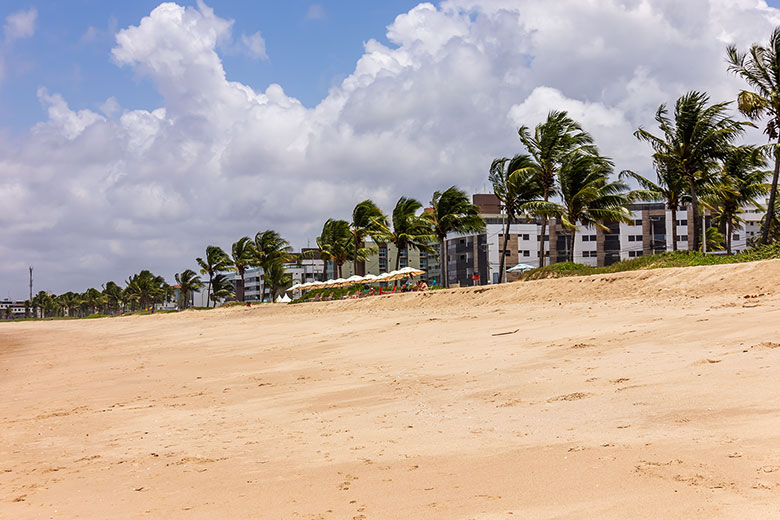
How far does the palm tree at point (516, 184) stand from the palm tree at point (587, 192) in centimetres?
245

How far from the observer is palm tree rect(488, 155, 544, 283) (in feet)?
145

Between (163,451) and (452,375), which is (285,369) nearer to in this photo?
(452,375)

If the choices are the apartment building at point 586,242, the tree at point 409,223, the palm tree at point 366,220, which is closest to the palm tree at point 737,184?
the tree at point 409,223

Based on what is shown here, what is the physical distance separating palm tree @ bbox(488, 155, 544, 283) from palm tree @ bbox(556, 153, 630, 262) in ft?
8.05

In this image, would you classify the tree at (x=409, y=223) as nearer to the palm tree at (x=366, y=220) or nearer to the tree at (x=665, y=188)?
the palm tree at (x=366, y=220)

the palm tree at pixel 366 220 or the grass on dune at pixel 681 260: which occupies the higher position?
the palm tree at pixel 366 220

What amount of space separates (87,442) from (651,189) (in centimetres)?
4654

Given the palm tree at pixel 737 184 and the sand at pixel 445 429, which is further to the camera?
the palm tree at pixel 737 184

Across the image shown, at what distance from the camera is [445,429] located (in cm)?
707

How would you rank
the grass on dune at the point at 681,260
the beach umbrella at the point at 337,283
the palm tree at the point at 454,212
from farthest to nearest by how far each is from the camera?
the beach umbrella at the point at 337,283, the palm tree at the point at 454,212, the grass on dune at the point at 681,260

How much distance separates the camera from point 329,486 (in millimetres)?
5512

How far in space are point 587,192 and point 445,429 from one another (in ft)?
116

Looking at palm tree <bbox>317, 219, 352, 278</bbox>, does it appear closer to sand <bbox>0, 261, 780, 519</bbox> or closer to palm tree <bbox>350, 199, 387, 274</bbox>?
palm tree <bbox>350, 199, 387, 274</bbox>

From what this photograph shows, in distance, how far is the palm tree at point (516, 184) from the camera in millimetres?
44219
